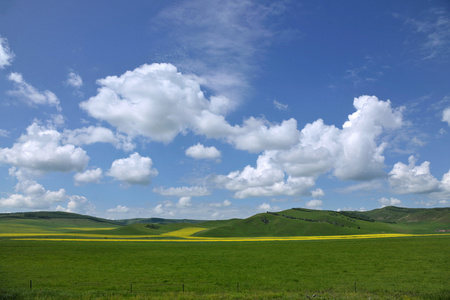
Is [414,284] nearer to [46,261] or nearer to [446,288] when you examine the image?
[446,288]

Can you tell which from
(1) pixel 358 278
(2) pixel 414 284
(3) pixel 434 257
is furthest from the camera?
(3) pixel 434 257

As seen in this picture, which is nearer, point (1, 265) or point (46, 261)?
point (1, 265)

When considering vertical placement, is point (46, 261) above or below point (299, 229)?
above

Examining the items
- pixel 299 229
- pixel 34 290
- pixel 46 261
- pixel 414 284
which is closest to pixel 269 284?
pixel 414 284

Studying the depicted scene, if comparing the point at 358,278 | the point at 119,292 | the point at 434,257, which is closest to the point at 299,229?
the point at 434,257

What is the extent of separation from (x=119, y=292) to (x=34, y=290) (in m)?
8.97

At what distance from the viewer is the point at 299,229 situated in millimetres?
183750

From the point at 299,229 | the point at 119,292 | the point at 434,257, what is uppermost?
the point at 119,292

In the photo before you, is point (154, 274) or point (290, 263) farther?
point (290, 263)

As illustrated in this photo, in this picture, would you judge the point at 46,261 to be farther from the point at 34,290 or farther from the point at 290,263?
the point at 290,263

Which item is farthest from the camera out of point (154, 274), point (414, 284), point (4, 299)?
point (154, 274)

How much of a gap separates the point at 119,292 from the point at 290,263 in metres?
29.8

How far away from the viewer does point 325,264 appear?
46750 millimetres

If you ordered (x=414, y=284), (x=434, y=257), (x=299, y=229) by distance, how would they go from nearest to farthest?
1. (x=414, y=284)
2. (x=434, y=257)
3. (x=299, y=229)
